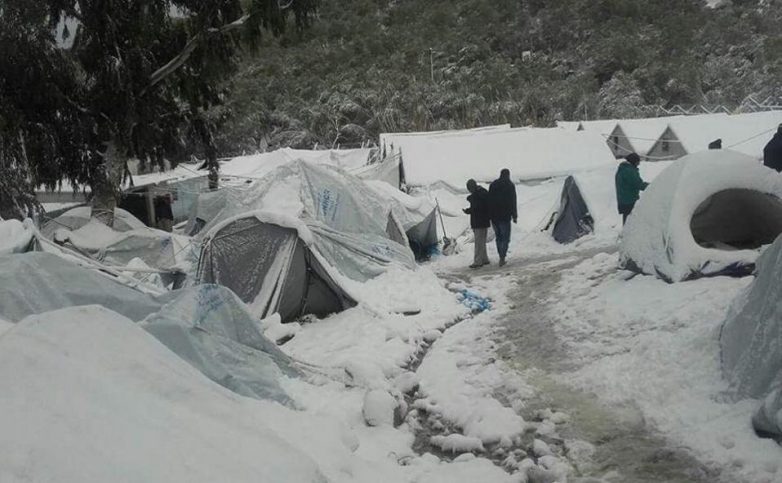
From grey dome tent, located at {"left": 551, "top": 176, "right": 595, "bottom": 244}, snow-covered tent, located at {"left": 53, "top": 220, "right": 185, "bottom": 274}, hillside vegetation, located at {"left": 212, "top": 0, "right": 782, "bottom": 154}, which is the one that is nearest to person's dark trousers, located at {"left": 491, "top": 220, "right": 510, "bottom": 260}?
grey dome tent, located at {"left": 551, "top": 176, "right": 595, "bottom": 244}

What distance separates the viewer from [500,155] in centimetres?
2430

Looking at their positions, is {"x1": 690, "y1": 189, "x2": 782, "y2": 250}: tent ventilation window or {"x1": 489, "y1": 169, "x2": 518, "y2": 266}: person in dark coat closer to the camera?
{"x1": 690, "y1": 189, "x2": 782, "y2": 250}: tent ventilation window

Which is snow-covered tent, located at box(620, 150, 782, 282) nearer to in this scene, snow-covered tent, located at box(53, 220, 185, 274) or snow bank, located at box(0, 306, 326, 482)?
snow bank, located at box(0, 306, 326, 482)

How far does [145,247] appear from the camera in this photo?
13516 mm

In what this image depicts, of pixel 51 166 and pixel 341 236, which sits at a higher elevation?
pixel 51 166

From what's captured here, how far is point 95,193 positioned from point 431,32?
227 feet

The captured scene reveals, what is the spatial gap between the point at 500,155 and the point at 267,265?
1687 centimetres

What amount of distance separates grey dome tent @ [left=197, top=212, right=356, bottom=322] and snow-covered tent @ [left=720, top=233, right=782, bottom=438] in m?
5.20

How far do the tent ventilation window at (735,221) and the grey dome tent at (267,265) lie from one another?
484 cm

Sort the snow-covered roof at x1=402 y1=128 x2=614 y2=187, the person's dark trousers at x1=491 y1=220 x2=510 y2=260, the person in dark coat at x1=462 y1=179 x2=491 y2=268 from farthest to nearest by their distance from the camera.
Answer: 1. the snow-covered roof at x1=402 y1=128 x2=614 y2=187
2. the person in dark coat at x1=462 y1=179 x2=491 y2=268
3. the person's dark trousers at x1=491 y1=220 x2=510 y2=260

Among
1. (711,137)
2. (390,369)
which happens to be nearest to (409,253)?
(390,369)

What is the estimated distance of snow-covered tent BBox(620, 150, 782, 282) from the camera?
697cm

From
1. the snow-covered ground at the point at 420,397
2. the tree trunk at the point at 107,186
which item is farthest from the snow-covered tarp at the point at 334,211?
the tree trunk at the point at 107,186

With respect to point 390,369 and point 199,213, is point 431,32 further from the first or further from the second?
point 390,369
